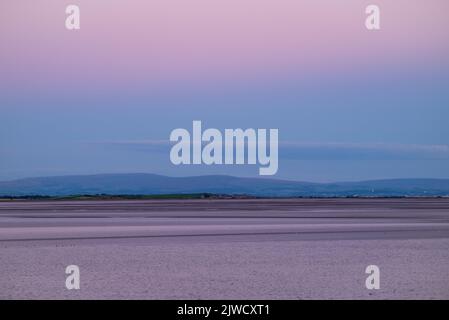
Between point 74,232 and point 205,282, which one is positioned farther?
point 74,232

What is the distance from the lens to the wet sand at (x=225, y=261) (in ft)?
57.1

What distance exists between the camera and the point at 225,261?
22.3 m

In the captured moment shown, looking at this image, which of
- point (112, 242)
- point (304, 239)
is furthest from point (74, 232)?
point (304, 239)

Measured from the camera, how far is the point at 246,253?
2436 cm

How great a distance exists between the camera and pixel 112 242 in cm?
2794

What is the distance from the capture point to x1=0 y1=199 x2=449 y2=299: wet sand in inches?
685
